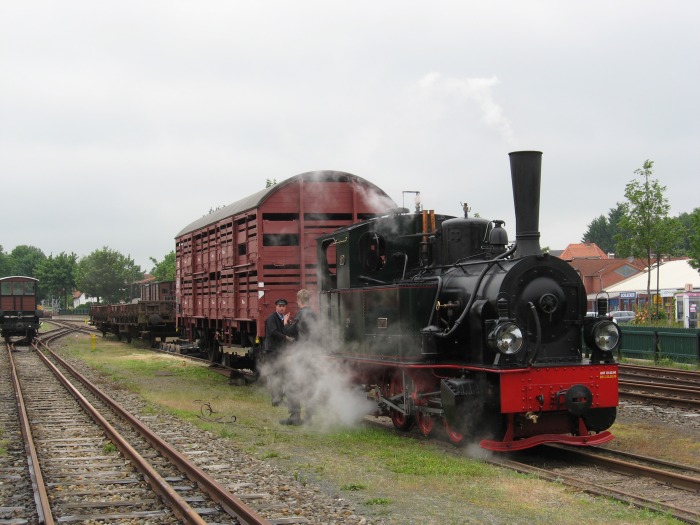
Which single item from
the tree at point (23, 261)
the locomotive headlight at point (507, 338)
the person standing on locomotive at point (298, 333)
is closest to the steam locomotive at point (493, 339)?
the locomotive headlight at point (507, 338)

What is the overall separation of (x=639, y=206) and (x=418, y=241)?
2071 centimetres

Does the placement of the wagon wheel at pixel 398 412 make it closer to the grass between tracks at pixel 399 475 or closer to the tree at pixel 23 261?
the grass between tracks at pixel 399 475

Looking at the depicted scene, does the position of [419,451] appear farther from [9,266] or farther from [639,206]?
[9,266]

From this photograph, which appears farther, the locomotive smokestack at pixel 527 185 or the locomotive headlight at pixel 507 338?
the locomotive smokestack at pixel 527 185

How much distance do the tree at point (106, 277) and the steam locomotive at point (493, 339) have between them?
268ft

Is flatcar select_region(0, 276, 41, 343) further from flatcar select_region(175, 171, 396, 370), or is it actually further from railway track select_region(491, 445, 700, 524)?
railway track select_region(491, 445, 700, 524)

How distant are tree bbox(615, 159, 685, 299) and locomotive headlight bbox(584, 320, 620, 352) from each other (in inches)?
832

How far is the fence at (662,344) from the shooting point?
752 inches

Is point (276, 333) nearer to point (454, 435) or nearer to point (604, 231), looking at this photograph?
point (454, 435)

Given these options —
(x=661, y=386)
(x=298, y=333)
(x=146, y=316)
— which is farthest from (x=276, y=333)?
(x=146, y=316)

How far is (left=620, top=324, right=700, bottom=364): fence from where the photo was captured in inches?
752

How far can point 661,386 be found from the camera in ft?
45.1

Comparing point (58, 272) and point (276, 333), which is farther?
point (58, 272)

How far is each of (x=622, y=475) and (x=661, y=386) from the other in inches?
284
